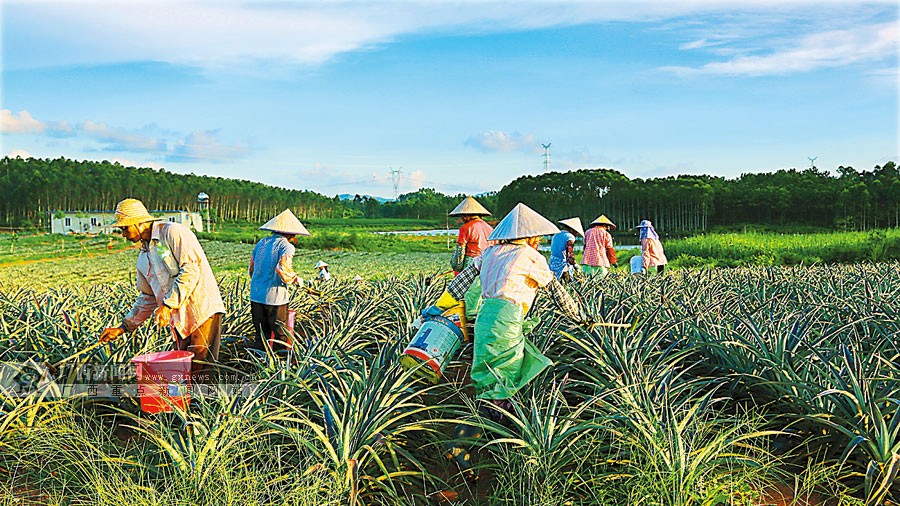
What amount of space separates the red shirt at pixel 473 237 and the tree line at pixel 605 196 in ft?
127

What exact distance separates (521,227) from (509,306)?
1.50 ft

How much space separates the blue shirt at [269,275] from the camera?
5633mm

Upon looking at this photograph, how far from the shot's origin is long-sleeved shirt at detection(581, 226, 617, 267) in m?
9.97

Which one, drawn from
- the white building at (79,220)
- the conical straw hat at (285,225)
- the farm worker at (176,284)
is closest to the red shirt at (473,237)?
the conical straw hat at (285,225)

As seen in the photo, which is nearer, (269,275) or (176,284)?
(176,284)

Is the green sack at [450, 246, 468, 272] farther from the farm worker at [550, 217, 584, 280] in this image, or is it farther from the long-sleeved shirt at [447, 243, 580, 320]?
the long-sleeved shirt at [447, 243, 580, 320]

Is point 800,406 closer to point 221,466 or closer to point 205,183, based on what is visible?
point 221,466

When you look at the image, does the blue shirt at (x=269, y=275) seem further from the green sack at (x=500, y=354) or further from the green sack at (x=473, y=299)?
the green sack at (x=500, y=354)

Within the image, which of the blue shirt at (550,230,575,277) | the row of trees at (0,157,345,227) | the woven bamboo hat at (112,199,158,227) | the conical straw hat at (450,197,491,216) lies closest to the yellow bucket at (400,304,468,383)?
the woven bamboo hat at (112,199,158,227)

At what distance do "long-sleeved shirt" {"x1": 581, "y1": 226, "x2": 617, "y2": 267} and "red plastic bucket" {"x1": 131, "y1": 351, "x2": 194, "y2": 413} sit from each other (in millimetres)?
7075

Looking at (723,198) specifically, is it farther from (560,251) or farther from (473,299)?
(473,299)

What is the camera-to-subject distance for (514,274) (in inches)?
147

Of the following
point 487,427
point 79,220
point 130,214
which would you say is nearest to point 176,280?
point 130,214

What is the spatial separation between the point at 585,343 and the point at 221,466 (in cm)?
231
